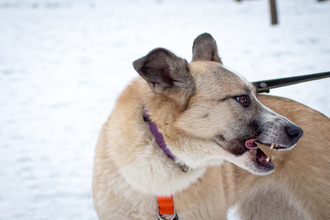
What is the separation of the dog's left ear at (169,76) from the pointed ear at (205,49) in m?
0.57

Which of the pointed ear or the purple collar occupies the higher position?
the pointed ear

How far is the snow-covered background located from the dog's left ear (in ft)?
4.30

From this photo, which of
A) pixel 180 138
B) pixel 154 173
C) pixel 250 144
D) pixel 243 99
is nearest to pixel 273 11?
pixel 243 99

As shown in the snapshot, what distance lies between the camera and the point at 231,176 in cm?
260

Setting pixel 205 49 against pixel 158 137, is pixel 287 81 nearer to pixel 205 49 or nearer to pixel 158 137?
pixel 205 49

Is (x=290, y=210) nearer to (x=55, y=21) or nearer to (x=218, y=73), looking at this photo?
(x=218, y=73)

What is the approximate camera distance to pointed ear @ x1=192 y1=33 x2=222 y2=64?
2.61 meters

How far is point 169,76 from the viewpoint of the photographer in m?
2.04

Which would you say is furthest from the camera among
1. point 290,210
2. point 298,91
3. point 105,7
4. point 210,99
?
point 105,7

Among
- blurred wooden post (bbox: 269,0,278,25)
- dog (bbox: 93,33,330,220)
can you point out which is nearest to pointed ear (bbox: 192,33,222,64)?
dog (bbox: 93,33,330,220)

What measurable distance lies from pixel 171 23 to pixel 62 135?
6859 millimetres

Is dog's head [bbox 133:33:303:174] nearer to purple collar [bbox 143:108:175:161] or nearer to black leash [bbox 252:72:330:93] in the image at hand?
purple collar [bbox 143:108:175:161]

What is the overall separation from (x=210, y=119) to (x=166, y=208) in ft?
2.42

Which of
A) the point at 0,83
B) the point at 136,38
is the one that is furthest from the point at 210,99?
the point at 136,38
